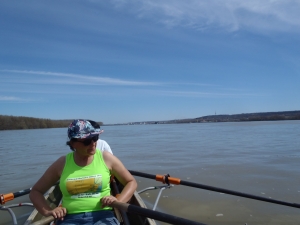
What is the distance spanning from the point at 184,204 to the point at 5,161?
→ 1314cm

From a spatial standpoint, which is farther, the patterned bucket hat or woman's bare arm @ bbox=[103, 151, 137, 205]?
woman's bare arm @ bbox=[103, 151, 137, 205]

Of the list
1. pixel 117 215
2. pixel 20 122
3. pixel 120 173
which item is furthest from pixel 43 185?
pixel 20 122

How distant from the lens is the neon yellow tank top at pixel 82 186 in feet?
8.86

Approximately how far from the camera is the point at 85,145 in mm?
2693

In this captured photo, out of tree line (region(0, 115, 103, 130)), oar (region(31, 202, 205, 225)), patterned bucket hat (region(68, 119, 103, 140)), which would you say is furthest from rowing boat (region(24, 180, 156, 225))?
tree line (region(0, 115, 103, 130))

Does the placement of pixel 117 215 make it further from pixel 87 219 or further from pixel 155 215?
pixel 155 215

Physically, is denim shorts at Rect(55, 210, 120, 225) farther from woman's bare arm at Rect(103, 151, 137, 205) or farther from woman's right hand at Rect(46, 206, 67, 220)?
woman's bare arm at Rect(103, 151, 137, 205)

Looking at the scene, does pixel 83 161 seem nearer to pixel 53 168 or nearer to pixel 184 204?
pixel 53 168

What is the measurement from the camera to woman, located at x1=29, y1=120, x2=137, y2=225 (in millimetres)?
2688

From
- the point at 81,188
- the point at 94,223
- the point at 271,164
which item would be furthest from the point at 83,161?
the point at 271,164

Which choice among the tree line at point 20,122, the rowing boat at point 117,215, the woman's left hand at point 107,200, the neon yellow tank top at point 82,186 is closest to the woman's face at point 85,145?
the neon yellow tank top at point 82,186

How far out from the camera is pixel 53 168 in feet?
9.05

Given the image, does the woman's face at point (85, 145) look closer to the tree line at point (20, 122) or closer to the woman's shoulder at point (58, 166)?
the woman's shoulder at point (58, 166)

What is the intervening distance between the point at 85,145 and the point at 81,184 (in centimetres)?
38
